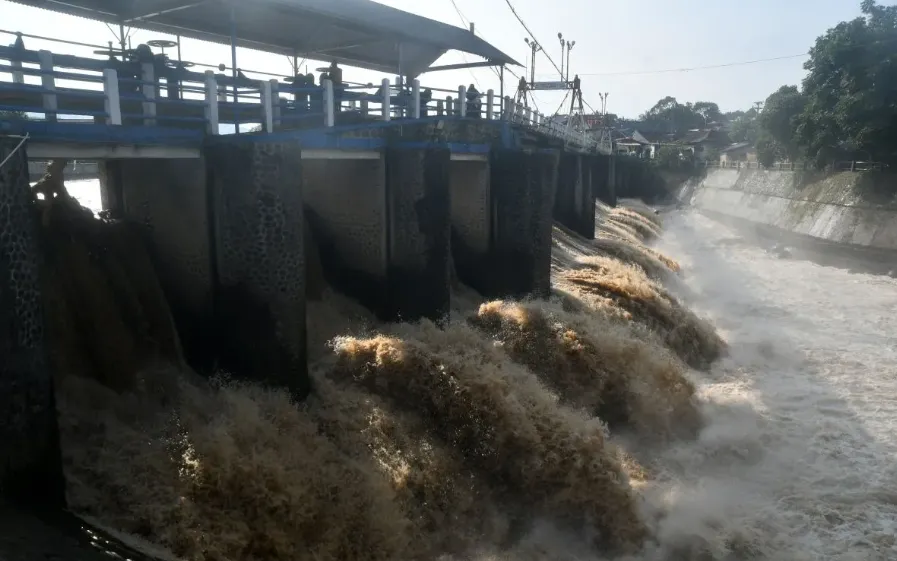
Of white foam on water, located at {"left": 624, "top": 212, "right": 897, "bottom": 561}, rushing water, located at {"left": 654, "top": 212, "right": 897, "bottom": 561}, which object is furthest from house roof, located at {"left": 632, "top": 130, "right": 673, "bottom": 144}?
white foam on water, located at {"left": 624, "top": 212, "right": 897, "bottom": 561}

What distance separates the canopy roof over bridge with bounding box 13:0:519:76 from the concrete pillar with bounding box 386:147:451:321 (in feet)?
9.83

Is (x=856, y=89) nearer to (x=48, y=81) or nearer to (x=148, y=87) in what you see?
(x=148, y=87)

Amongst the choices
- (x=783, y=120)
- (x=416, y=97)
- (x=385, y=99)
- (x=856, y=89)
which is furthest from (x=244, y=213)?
(x=783, y=120)

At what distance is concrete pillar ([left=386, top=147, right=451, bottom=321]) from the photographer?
520 inches

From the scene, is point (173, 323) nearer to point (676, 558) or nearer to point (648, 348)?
point (676, 558)

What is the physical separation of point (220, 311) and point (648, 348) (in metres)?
8.10

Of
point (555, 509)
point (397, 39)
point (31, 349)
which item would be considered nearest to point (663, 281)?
point (397, 39)

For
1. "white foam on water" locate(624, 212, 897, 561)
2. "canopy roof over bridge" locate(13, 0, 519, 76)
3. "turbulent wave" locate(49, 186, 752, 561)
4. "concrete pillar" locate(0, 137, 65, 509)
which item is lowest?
"white foam on water" locate(624, 212, 897, 561)

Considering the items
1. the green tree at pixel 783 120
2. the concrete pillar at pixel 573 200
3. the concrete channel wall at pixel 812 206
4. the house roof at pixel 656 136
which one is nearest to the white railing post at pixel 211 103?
the concrete pillar at pixel 573 200

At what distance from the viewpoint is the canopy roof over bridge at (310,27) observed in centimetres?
1122

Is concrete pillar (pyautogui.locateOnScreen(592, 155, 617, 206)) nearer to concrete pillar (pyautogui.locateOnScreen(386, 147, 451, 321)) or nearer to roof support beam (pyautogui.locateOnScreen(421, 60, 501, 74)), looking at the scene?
roof support beam (pyautogui.locateOnScreen(421, 60, 501, 74))

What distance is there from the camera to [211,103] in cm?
918

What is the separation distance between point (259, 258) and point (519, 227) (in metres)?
8.45

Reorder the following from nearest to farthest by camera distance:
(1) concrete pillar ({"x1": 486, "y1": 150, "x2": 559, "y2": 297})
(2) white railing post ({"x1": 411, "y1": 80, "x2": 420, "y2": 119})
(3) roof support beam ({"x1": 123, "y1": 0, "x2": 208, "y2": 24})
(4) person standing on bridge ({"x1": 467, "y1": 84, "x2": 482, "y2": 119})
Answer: (3) roof support beam ({"x1": 123, "y1": 0, "x2": 208, "y2": 24})
(2) white railing post ({"x1": 411, "y1": 80, "x2": 420, "y2": 119})
(1) concrete pillar ({"x1": 486, "y1": 150, "x2": 559, "y2": 297})
(4) person standing on bridge ({"x1": 467, "y1": 84, "x2": 482, "y2": 119})
